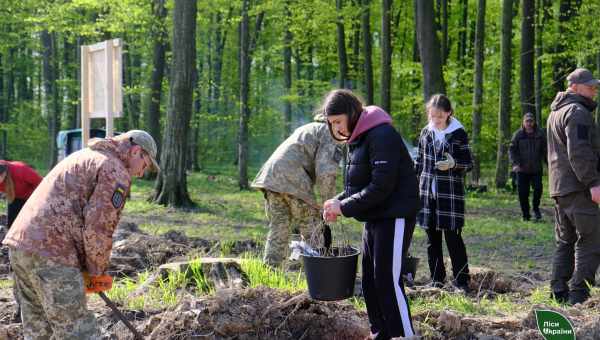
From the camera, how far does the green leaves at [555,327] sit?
3480 mm

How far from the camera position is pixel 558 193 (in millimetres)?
5805

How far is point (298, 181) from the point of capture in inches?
239

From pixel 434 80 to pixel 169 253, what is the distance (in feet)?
26.2

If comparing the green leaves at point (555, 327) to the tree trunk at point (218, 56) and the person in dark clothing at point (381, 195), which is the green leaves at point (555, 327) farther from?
the tree trunk at point (218, 56)

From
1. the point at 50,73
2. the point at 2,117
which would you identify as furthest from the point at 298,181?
the point at 2,117

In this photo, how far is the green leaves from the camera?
3480 millimetres

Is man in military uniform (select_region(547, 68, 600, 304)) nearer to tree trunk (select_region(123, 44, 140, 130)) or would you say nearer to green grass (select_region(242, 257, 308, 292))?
green grass (select_region(242, 257, 308, 292))

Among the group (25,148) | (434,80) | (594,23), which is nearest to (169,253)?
(434,80)

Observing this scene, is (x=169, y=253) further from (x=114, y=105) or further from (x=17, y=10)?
(x=17, y=10)

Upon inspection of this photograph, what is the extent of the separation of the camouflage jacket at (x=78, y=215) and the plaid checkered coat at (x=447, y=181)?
342 cm

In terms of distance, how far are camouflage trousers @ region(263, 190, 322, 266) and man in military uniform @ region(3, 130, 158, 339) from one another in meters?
2.74

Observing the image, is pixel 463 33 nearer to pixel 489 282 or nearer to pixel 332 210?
pixel 489 282

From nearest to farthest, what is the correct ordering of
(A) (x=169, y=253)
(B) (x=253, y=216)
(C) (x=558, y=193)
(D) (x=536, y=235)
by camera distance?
(C) (x=558, y=193) → (A) (x=169, y=253) → (D) (x=536, y=235) → (B) (x=253, y=216)

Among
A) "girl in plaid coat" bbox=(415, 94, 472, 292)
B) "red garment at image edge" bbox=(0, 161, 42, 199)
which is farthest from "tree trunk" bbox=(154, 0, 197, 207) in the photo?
"girl in plaid coat" bbox=(415, 94, 472, 292)
